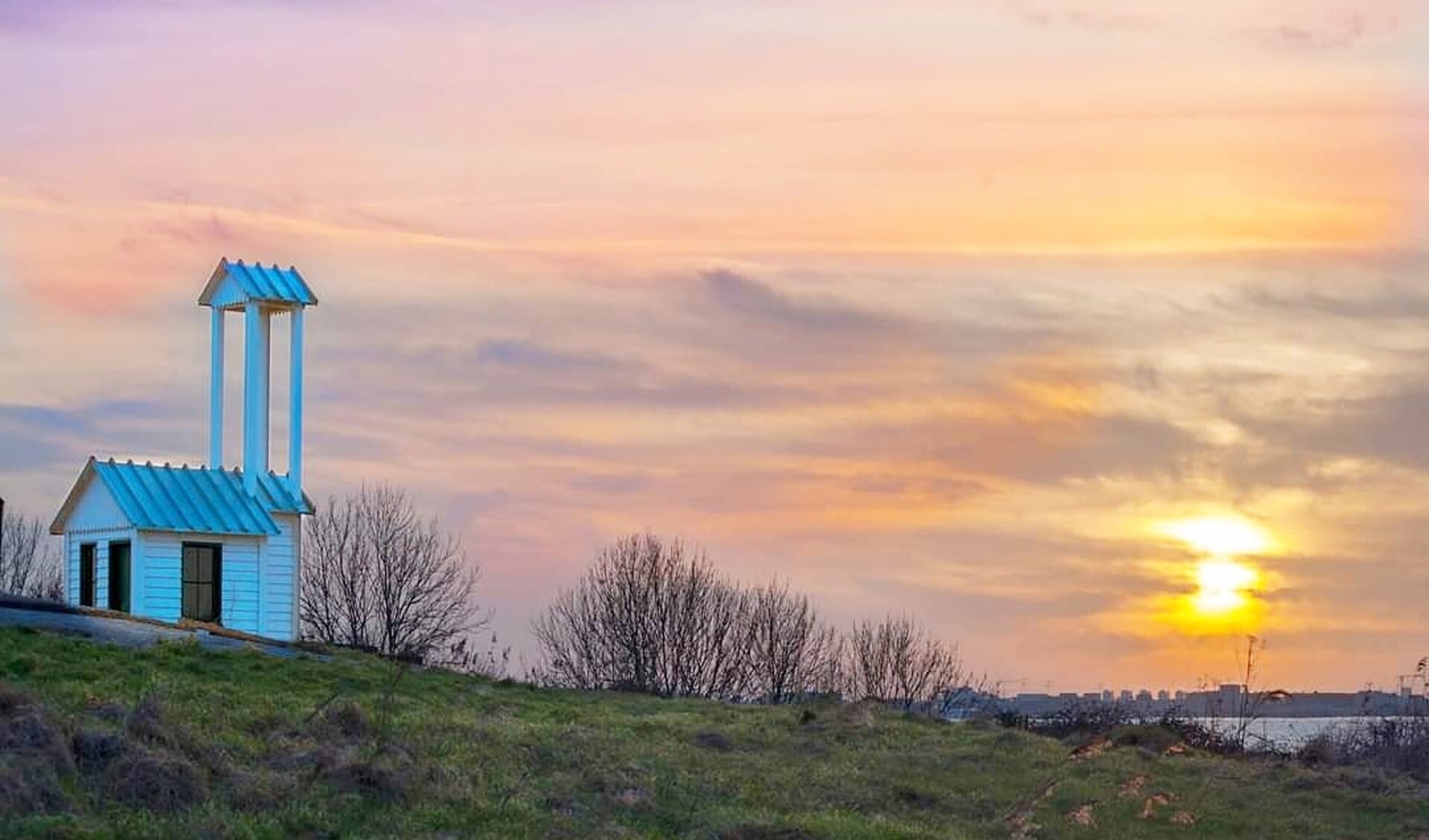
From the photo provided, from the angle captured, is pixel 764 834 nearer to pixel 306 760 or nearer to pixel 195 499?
pixel 306 760

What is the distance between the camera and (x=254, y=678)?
2942 centimetres

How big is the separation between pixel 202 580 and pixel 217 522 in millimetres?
1264

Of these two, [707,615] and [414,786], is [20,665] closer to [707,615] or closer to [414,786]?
[414,786]

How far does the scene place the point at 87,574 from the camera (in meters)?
41.7

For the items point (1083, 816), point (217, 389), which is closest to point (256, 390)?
point (217, 389)

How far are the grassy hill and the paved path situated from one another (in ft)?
4.29

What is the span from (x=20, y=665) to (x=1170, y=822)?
51.2ft

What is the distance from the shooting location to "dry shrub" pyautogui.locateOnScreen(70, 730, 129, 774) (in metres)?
18.7

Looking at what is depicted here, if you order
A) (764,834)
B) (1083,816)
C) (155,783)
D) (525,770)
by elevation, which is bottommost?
(1083,816)

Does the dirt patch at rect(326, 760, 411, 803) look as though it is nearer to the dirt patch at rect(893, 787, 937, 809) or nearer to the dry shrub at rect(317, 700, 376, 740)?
the dry shrub at rect(317, 700, 376, 740)

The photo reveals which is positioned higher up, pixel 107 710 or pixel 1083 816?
pixel 107 710

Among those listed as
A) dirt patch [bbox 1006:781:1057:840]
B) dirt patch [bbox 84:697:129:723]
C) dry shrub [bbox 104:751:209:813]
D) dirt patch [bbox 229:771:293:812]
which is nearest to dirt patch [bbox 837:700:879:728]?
dirt patch [bbox 1006:781:1057:840]

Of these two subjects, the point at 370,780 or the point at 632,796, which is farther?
the point at 632,796

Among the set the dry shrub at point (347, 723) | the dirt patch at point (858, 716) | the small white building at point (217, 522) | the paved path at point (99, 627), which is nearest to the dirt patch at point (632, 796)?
the dry shrub at point (347, 723)
